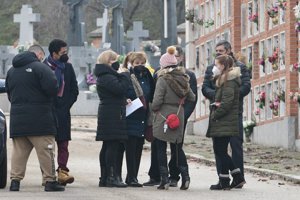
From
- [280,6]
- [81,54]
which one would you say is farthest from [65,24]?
[280,6]

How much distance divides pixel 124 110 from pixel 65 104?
2.60ft

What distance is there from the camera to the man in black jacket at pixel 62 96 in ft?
73.3

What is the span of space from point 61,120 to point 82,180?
5.59ft

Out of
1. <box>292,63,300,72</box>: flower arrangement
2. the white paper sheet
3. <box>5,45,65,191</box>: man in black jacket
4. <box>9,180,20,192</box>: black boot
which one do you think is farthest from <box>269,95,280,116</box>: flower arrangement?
<box>9,180,20,192</box>: black boot

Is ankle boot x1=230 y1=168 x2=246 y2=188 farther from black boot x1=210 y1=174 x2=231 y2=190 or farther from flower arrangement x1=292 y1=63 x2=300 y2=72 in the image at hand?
flower arrangement x1=292 y1=63 x2=300 y2=72

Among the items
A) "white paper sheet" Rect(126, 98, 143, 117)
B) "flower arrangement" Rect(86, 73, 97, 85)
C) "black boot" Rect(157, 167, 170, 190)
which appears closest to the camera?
"black boot" Rect(157, 167, 170, 190)

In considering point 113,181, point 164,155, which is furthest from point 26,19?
point 164,155

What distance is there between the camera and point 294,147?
31.2m

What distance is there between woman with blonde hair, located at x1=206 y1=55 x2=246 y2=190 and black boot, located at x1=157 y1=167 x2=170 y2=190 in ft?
1.93

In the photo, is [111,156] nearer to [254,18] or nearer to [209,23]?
[254,18]

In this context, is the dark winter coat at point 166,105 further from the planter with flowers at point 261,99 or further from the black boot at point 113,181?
the planter with flowers at point 261,99

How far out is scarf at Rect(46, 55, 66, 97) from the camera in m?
22.3

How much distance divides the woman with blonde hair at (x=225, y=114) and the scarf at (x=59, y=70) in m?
1.95

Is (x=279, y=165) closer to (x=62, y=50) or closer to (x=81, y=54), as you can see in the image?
(x=62, y=50)
